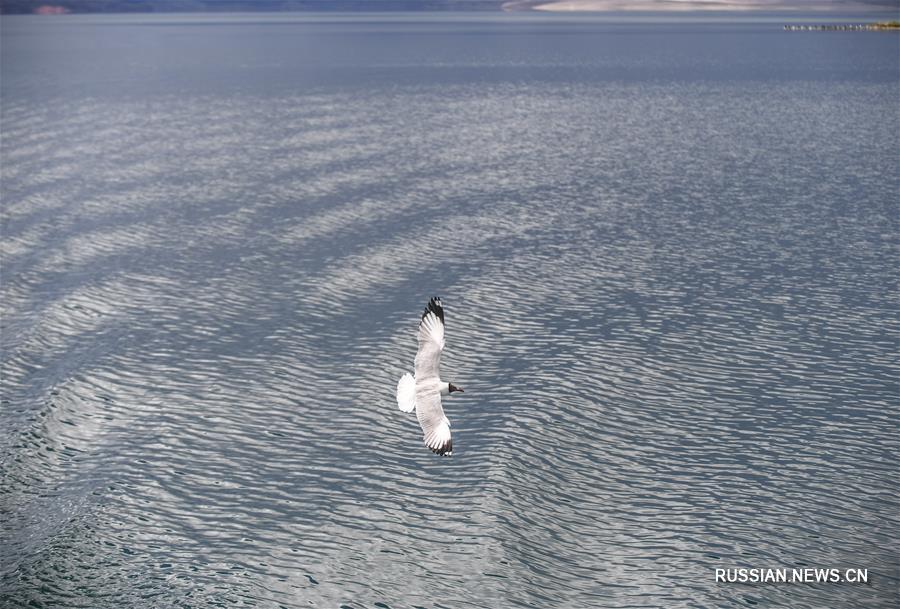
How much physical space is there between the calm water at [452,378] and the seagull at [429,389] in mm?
6186

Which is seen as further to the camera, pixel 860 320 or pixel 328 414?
pixel 860 320

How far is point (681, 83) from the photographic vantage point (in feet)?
590

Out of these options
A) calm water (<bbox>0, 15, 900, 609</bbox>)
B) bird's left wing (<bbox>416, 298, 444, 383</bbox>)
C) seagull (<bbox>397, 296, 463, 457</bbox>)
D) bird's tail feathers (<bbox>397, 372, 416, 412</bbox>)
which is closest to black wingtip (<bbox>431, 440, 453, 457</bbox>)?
seagull (<bbox>397, 296, 463, 457</bbox>)

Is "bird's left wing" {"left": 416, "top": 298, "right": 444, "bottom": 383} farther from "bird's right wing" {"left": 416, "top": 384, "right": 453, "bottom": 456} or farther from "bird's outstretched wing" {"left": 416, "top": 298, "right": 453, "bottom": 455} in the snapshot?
"bird's right wing" {"left": 416, "top": 384, "right": 453, "bottom": 456}

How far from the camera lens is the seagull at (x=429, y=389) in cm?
2719

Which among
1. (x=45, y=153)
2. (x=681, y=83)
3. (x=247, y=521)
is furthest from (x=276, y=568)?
(x=681, y=83)

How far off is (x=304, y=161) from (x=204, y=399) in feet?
181

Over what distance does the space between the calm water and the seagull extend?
6186mm

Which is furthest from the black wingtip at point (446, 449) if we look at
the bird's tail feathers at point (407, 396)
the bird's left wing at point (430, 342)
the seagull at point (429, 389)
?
the bird's left wing at point (430, 342)

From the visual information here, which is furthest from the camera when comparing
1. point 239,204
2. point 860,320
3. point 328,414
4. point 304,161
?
point 304,161

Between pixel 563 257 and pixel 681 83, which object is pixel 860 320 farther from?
pixel 681 83

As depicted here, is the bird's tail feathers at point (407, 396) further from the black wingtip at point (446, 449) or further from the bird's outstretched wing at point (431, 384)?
the black wingtip at point (446, 449)

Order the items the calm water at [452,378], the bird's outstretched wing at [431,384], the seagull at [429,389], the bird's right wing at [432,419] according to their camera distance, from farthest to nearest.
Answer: the calm water at [452,378] < the bird's right wing at [432,419] < the seagull at [429,389] < the bird's outstretched wing at [431,384]

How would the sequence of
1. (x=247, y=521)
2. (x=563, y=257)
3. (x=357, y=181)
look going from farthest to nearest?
(x=357, y=181) → (x=563, y=257) → (x=247, y=521)
